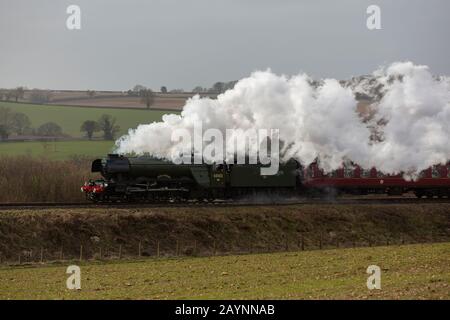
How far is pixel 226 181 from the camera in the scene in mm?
48344

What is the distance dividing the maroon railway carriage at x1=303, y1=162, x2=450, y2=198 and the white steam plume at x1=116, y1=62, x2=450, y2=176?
0.63 m

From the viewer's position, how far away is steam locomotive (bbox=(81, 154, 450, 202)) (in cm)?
4506

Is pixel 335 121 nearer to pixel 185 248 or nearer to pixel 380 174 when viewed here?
pixel 380 174

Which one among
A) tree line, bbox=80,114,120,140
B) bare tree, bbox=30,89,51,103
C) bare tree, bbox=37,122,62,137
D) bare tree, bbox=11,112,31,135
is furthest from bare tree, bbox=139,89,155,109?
bare tree, bbox=11,112,31,135

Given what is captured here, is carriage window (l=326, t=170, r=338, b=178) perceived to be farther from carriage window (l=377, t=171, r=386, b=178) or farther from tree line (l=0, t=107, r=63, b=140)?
tree line (l=0, t=107, r=63, b=140)

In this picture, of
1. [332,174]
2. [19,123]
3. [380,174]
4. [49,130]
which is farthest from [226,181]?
[19,123]

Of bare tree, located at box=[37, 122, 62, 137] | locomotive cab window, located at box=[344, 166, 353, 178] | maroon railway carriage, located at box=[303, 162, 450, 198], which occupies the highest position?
bare tree, located at box=[37, 122, 62, 137]

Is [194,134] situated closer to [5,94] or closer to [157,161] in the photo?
[157,161]

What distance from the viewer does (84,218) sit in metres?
39.7

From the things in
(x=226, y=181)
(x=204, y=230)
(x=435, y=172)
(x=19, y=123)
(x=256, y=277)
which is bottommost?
(x=256, y=277)

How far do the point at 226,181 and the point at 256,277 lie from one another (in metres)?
21.0
